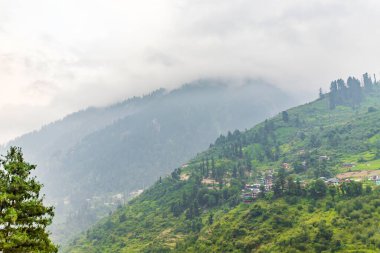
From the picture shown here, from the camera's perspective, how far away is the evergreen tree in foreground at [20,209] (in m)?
34.5

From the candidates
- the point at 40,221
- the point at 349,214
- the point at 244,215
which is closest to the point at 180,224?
the point at 244,215

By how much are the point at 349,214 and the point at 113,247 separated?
12629cm

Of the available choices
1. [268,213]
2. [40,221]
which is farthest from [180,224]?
[40,221]

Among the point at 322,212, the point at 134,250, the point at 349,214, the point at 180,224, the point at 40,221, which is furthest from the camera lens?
the point at 180,224

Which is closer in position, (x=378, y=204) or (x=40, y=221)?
(x=40, y=221)

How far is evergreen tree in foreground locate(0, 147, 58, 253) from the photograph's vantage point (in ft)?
113

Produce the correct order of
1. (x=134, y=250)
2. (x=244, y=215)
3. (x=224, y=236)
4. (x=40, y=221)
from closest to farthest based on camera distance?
(x=40, y=221), (x=224, y=236), (x=244, y=215), (x=134, y=250)

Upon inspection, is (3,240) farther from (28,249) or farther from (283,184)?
(283,184)

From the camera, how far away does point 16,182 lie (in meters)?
35.7

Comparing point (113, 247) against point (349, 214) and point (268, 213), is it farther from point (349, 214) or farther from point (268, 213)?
point (349, 214)

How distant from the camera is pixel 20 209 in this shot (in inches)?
1419

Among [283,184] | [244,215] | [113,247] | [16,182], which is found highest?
[16,182]

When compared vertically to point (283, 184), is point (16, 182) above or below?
above

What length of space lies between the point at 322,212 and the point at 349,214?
12925mm
